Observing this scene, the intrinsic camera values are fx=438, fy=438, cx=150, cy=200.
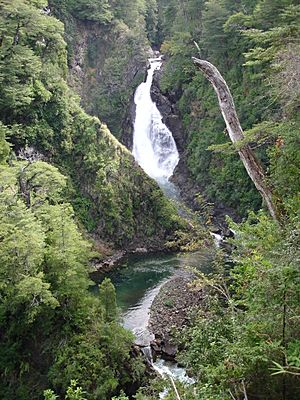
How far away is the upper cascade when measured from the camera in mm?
40125

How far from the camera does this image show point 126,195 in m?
31.6

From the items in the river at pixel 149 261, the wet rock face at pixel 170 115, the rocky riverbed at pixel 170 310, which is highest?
the wet rock face at pixel 170 115

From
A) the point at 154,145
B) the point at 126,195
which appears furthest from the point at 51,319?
the point at 154,145

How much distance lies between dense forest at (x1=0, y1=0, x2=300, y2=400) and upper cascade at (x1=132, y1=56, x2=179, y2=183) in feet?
5.42

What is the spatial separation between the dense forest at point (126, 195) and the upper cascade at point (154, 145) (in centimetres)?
165

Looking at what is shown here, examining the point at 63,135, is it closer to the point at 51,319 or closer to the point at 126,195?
the point at 126,195

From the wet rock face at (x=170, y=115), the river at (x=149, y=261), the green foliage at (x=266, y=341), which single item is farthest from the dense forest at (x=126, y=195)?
the river at (x=149, y=261)

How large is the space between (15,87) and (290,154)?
20682 millimetres

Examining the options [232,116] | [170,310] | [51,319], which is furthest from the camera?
[170,310]

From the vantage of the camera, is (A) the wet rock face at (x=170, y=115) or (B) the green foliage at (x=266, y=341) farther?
(A) the wet rock face at (x=170, y=115)

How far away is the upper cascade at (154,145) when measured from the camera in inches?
1580

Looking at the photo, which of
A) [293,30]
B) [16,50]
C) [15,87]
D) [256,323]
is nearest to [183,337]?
[256,323]

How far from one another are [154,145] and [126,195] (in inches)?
415

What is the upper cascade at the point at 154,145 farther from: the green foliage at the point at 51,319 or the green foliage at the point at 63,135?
the green foliage at the point at 51,319
